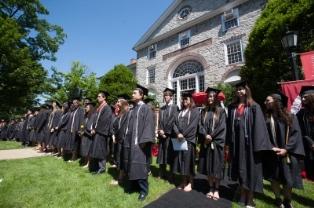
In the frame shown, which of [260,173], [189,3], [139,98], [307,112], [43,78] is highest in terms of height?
[189,3]

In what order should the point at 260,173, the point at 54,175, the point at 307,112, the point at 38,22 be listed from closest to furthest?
the point at 260,173 < the point at 307,112 < the point at 54,175 < the point at 38,22

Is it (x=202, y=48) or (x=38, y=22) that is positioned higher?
(x=38, y=22)

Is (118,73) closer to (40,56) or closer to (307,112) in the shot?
(40,56)

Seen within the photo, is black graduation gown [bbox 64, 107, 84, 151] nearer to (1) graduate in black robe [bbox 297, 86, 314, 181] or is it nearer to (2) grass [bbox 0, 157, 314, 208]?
→ (2) grass [bbox 0, 157, 314, 208]

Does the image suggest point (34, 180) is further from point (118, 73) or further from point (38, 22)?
point (38, 22)

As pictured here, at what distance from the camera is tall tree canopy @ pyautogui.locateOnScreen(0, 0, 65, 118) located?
20953 mm

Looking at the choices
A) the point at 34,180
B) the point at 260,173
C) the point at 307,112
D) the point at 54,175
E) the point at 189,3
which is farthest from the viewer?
the point at 189,3

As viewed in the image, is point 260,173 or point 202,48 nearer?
point 260,173

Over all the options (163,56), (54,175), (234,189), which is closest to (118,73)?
(163,56)

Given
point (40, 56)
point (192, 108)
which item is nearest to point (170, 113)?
point (192, 108)

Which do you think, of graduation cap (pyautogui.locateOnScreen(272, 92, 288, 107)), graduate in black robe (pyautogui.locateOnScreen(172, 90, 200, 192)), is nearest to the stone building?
graduate in black robe (pyautogui.locateOnScreen(172, 90, 200, 192))

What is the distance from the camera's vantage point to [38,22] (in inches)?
1038

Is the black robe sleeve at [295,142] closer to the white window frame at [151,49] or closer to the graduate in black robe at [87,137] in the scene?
the graduate in black robe at [87,137]

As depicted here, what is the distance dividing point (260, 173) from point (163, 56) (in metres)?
17.8
